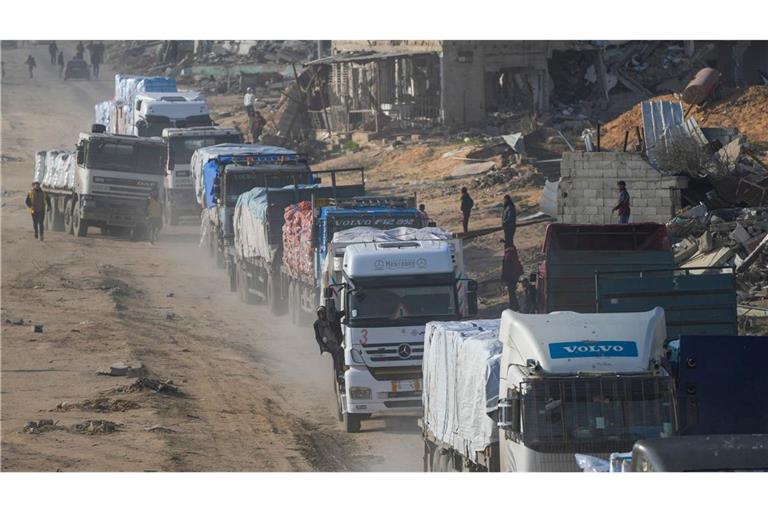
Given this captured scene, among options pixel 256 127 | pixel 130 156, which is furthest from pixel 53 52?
pixel 130 156

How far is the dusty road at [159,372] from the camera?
63.2ft

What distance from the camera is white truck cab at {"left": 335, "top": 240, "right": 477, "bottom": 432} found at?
20.5 metres

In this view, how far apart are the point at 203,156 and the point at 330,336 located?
2137 cm

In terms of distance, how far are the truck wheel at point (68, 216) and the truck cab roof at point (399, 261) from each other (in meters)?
26.2

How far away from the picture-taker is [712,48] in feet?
179

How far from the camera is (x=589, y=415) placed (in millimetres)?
13617

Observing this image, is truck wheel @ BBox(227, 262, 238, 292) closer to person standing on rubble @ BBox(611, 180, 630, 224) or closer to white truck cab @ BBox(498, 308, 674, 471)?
person standing on rubble @ BBox(611, 180, 630, 224)

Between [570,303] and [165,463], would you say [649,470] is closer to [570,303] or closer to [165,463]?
[165,463]

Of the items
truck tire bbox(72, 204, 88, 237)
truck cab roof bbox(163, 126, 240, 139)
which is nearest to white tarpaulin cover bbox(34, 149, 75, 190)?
truck tire bbox(72, 204, 88, 237)

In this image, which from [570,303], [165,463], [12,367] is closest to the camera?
[165,463]

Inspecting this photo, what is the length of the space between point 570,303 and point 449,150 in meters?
27.8

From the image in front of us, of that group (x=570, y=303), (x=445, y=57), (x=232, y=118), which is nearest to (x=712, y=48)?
(x=445, y=57)

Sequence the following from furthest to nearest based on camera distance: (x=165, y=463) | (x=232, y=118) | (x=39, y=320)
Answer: (x=232, y=118), (x=39, y=320), (x=165, y=463)

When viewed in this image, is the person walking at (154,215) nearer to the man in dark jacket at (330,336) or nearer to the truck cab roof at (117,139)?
the truck cab roof at (117,139)
